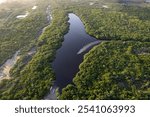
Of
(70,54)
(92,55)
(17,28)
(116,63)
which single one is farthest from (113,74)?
(17,28)

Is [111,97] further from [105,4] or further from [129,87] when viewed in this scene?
[105,4]

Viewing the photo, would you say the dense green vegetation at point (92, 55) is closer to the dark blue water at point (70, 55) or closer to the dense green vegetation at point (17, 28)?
the dense green vegetation at point (17, 28)

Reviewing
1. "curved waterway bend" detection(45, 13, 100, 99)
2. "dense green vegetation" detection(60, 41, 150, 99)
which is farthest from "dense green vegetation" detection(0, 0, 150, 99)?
"curved waterway bend" detection(45, 13, 100, 99)

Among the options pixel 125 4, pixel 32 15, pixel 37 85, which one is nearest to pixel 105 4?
pixel 125 4

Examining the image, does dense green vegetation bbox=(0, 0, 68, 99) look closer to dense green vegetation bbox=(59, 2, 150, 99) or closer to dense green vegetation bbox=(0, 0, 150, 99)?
dense green vegetation bbox=(0, 0, 150, 99)

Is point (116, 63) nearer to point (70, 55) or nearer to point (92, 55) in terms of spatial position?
point (92, 55)

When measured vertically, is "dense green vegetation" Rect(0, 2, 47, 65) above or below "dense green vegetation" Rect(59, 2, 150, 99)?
above

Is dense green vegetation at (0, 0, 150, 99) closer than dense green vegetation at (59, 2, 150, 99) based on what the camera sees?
No

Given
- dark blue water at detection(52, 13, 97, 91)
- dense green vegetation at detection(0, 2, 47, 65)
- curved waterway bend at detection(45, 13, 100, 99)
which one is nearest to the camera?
curved waterway bend at detection(45, 13, 100, 99)
